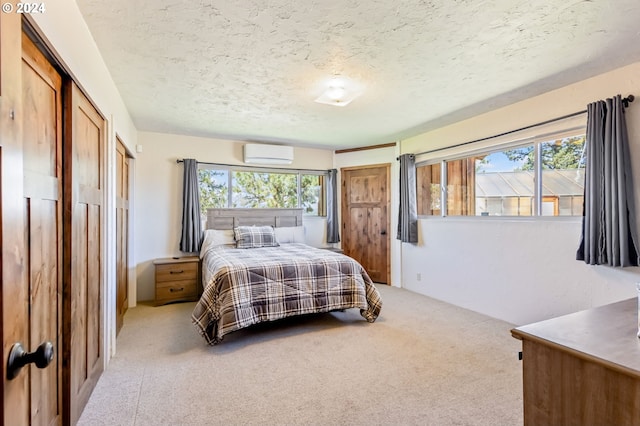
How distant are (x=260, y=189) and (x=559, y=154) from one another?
405cm

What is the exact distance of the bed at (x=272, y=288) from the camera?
2.86 m

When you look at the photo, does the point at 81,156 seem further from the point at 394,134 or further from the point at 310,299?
the point at 394,134

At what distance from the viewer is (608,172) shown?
8.09ft

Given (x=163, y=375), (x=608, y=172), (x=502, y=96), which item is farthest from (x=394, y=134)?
(x=163, y=375)

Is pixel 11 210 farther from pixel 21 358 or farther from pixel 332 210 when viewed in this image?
pixel 332 210

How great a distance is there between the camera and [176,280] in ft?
13.6

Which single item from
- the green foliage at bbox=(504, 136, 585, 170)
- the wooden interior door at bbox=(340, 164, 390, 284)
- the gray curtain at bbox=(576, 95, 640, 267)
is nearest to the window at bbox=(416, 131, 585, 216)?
the green foliage at bbox=(504, 136, 585, 170)

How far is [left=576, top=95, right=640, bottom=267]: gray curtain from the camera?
2385 mm

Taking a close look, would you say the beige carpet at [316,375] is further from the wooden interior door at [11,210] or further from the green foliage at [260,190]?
the green foliage at [260,190]

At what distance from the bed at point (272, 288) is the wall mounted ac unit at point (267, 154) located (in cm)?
150

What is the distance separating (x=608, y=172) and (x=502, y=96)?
1.15 meters

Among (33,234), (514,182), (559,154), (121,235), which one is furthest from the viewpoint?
(514,182)

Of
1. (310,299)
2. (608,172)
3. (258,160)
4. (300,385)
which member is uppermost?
(258,160)

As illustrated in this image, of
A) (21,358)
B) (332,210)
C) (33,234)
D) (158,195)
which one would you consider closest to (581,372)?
(21,358)
